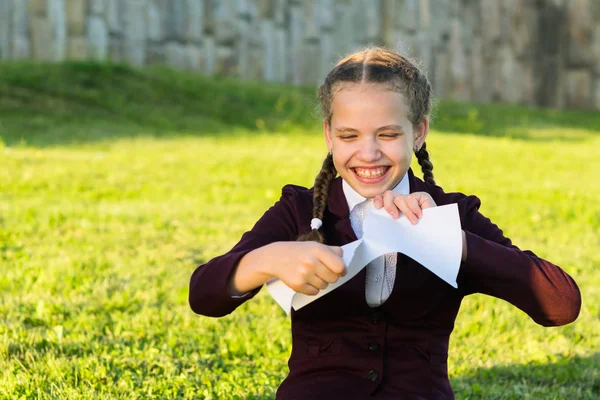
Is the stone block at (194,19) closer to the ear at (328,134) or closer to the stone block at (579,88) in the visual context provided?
the stone block at (579,88)

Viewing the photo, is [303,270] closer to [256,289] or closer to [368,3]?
[256,289]

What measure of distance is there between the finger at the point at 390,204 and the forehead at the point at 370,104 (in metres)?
0.20

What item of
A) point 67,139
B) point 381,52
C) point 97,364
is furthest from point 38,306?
point 67,139

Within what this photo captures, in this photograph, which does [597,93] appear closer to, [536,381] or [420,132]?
[536,381]

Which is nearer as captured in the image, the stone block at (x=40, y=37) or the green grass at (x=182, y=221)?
the green grass at (x=182, y=221)

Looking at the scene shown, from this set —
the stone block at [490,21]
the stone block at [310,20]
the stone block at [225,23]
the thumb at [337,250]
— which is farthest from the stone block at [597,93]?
the thumb at [337,250]

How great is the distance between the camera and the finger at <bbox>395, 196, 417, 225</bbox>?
2.13 m

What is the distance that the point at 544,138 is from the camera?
1205 cm

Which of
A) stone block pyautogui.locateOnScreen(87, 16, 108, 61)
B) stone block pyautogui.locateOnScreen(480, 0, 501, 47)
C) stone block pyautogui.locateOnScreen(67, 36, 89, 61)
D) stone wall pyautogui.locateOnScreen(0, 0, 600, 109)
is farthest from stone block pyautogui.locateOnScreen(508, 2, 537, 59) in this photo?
stone block pyautogui.locateOnScreen(67, 36, 89, 61)

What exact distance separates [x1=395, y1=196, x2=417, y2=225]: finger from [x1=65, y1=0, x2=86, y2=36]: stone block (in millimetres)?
8377

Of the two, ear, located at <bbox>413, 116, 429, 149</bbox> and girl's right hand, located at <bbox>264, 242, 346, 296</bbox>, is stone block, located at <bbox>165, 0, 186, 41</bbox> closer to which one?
ear, located at <bbox>413, 116, 429, 149</bbox>

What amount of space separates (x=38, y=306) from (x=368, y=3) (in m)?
9.56

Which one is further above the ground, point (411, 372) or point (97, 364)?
point (411, 372)

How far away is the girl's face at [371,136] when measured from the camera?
230 cm
